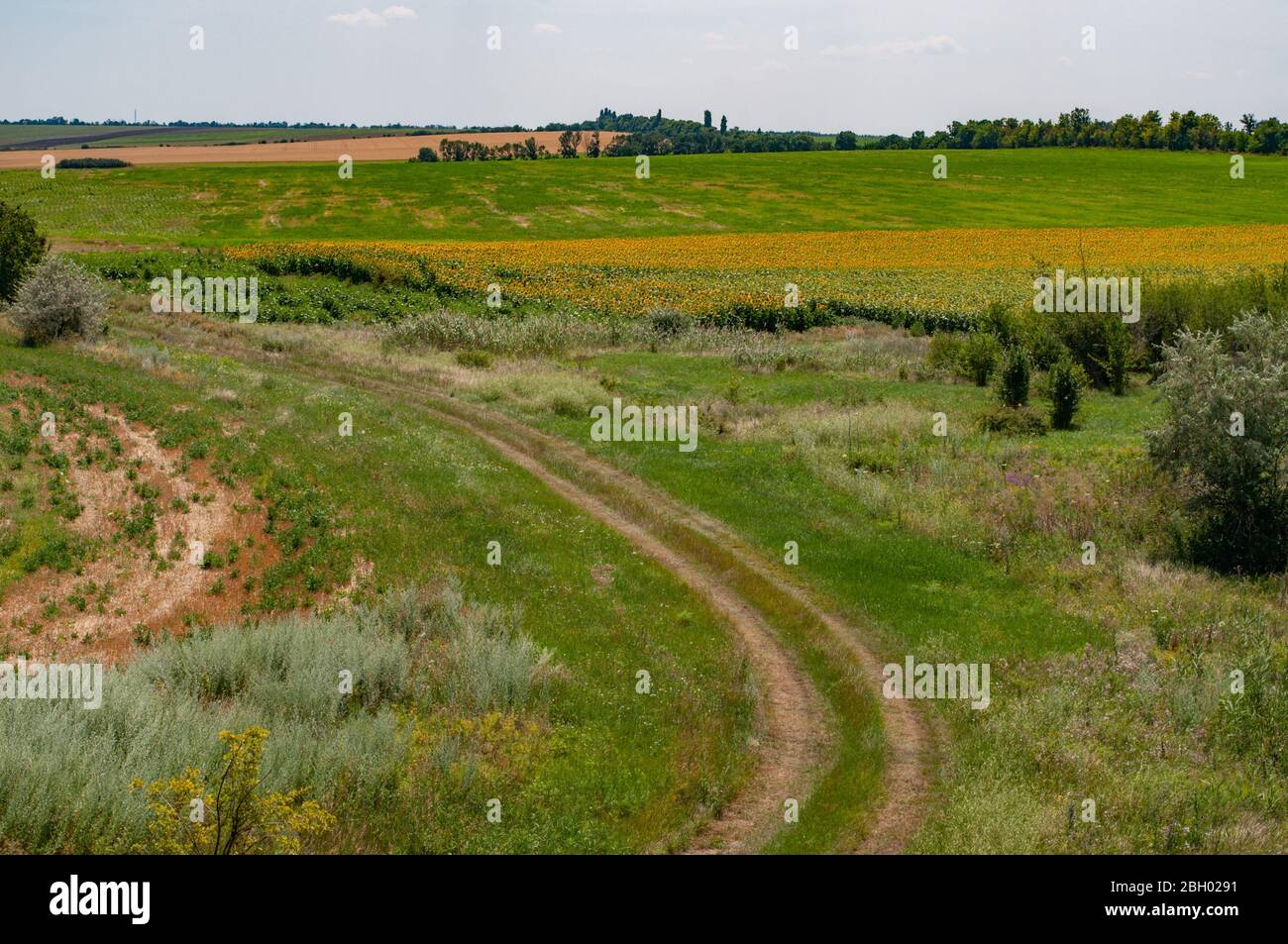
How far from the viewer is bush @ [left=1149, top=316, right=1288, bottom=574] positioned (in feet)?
63.3

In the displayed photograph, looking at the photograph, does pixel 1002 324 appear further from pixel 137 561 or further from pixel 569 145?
pixel 569 145

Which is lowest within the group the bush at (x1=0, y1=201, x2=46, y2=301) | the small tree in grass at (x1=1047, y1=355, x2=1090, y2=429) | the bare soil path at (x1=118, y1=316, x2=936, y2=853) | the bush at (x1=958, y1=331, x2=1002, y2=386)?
the bare soil path at (x1=118, y1=316, x2=936, y2=853)

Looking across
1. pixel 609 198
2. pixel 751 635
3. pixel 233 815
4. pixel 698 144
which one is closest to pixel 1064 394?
pixel 751 635

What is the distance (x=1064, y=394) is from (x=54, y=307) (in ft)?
105

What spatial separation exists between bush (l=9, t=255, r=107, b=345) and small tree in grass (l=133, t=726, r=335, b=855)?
27.2m

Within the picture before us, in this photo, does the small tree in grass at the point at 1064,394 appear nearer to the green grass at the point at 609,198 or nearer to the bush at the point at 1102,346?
the bush at the point at 1102,346

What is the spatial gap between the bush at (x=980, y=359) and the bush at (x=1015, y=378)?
6.13m

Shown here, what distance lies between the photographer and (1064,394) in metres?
29.0

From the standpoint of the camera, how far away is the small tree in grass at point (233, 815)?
828cm

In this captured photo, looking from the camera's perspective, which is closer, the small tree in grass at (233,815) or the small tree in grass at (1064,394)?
the small tree in grass at (233,815)

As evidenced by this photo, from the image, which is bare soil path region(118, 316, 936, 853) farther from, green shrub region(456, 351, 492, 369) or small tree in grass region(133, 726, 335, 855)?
green shrub region(456, 351, 492, 369)

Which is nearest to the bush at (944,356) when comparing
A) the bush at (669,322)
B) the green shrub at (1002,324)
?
the green shrub at (1002,324)

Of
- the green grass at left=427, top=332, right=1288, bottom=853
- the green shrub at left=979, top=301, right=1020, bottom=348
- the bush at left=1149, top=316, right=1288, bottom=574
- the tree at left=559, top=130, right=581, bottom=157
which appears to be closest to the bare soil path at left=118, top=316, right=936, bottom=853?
the green grass at left=427, top=332, right=1288, bottom=853

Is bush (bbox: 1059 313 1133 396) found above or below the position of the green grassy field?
above
